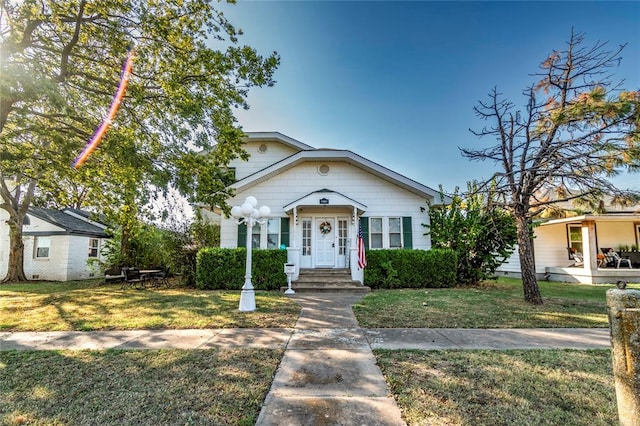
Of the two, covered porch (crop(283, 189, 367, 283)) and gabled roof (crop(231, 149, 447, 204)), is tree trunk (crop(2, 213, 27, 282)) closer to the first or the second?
gabled roof (crop(231, 149, 447, 204))

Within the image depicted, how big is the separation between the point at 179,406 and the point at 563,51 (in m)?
10.5

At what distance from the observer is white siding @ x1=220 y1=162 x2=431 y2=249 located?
12656 millimetres

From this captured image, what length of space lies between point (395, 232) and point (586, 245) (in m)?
8.51

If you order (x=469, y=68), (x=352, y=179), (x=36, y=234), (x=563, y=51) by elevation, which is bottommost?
(x=36, y=234)

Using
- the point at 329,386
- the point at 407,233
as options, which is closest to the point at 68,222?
the point at 407,233

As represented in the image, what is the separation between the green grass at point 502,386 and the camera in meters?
2.53

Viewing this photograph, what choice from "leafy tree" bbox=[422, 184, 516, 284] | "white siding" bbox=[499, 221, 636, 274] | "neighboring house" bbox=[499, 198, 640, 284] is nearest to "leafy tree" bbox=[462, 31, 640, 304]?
"leafy tree" bbox=[422, 184, 516, 284]

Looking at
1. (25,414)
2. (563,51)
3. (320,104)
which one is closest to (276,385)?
(25,414)

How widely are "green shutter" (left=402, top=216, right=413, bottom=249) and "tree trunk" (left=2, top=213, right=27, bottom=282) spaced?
1947 centimetres

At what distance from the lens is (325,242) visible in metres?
12.6

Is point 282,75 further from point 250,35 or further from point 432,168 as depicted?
point 432,168

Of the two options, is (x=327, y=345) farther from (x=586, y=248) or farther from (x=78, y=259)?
(x=78, y=259)

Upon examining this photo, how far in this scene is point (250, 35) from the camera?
356 inches

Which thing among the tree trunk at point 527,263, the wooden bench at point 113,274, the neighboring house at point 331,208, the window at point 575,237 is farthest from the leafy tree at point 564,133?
the wooden bench at point 113,274
